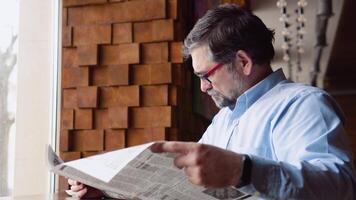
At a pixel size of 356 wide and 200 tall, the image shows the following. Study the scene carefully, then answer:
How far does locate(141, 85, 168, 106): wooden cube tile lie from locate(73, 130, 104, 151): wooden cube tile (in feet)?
0.95

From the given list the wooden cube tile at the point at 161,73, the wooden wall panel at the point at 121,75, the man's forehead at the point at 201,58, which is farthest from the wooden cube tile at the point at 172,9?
the man's forehead at the point at 201,58

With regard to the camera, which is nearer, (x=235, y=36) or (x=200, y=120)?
(x=235, y=36)

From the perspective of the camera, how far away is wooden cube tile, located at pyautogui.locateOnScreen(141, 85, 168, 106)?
2.48 meters

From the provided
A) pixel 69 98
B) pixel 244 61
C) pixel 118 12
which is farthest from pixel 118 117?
pixel 244 61

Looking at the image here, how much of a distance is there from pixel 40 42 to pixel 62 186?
81 centimetres

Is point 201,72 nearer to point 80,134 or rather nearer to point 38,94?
point 80,134

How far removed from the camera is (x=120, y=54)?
257 cm

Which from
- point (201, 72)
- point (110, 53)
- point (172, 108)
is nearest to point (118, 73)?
point (110, 53)

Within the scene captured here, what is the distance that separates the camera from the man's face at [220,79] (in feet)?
4.82

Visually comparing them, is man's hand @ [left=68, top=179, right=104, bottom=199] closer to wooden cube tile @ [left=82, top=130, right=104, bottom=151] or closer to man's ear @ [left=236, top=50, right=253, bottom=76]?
man's ear @ [left=236, top=50, right=253, bottom=76]

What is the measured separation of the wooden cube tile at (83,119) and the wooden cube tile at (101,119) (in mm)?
26

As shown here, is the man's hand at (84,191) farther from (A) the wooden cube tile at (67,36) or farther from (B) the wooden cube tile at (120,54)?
(A) the wooden cube tile at (67,36)

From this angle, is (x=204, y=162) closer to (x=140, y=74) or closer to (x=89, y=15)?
(x=140, y=74)

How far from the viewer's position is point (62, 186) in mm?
2545
